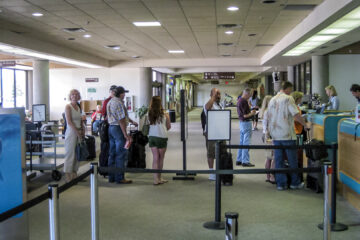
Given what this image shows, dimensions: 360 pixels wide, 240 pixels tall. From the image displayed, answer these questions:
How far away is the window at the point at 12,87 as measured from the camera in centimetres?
2047

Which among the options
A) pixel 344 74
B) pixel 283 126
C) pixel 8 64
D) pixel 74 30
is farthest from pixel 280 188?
pixel 8 64

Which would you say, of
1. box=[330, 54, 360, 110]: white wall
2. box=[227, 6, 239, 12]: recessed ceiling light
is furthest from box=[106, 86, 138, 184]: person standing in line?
box=[330, 54, 360, 110]: white wall

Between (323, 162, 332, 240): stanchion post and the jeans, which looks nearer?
(323, 162, 332, 240): stanchion post

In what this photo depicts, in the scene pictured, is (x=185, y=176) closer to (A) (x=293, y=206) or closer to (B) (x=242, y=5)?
(A) (x=293, y=206)

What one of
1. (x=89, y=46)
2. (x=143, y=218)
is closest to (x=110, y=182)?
(x=143, y=218)

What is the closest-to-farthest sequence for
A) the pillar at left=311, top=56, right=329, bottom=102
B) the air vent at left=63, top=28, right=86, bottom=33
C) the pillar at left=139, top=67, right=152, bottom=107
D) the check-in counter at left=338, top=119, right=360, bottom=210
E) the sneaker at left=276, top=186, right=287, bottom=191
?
the check-in counter at left=338, top=119, right=360, bottom=210
the sneaker at left=276, top=186, right=287, bottom=191
the air vent at left=63, top=28, right=86, bottom=33
the pillar at left=311, top=56, right=329, bottom=102
the pillar at left=139, top=67, right=152, bottom=107

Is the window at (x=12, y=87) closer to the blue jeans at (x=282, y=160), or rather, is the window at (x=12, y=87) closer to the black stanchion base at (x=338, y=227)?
the blue jeans at (x=282, y=160)

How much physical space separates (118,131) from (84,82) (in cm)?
1476

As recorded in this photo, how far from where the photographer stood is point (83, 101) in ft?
65.9

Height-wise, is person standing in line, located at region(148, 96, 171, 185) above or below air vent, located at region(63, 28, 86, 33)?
below

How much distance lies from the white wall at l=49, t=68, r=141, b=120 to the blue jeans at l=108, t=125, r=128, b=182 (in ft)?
45.9

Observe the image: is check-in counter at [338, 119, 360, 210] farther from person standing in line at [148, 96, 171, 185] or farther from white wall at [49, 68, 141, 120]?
white wall at [49, 68, 141, 120]

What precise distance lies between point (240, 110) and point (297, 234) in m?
4.18

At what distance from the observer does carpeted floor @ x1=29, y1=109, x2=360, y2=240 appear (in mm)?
4320
